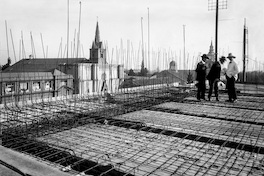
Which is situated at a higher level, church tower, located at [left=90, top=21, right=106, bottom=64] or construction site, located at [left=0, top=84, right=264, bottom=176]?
church tower, located at [left=90, top=21, right=106, bottom=64]

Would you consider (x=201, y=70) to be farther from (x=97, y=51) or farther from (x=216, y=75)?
(x=97, y=51)

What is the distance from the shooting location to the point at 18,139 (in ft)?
10.6

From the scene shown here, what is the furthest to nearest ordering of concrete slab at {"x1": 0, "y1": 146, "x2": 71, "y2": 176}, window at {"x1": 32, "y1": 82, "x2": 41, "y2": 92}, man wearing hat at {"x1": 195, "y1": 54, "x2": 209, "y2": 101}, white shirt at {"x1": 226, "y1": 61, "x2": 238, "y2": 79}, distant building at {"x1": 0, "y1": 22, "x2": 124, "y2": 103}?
1. window at {"x1": 32, "y1": 82, "x2": 41, "y2": 92}
2. distant building at {"x1": 0, "y1": 22, "x2": 124, "y2": 103}
3. man wearing hat at {"x1": 195, "y1": 54, "x2": 209, "y2": 101}
4. white shirt at {"x1": 226, "y1": 61, "x2": 238, "y2": 79}
5. concrete slab at {"x1": 0, "y1": 146, "x2": 71, "y2": 176}

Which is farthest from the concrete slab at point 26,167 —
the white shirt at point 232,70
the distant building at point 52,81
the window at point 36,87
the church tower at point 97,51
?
the church tower at point 97,51

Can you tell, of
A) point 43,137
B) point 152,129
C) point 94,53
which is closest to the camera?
point 43,137

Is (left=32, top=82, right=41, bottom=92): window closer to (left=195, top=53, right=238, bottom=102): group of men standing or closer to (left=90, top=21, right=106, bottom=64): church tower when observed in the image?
(left=195, top=53, right=238, bottom=102): group of men standing

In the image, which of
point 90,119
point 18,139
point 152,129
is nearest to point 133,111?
point 90,119

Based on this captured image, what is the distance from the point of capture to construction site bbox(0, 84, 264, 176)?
2.34 meters

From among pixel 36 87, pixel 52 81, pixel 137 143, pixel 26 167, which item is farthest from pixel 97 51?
pixel 26 167

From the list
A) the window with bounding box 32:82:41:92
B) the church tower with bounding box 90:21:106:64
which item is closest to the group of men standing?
the window with bounding box 32:82:41:92

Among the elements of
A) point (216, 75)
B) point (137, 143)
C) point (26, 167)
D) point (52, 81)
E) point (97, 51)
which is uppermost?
point (97, 51)

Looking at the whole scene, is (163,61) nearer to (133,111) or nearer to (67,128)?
(133,111)

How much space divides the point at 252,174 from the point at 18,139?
111 inches

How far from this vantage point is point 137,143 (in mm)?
3186
